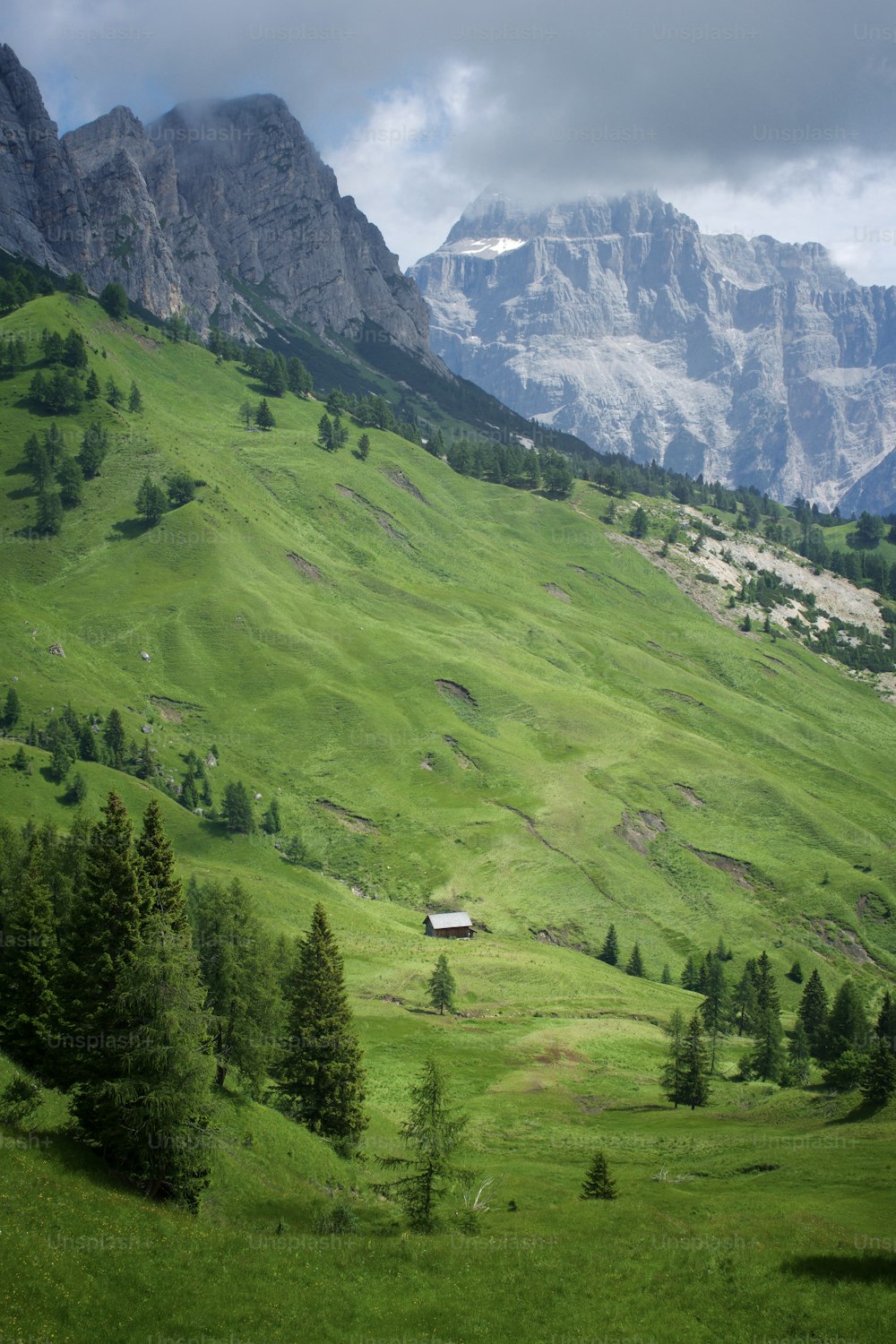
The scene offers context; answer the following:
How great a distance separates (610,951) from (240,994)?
308ft

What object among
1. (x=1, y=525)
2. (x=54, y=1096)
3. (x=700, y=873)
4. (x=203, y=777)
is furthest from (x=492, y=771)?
(x=54, y=1096)

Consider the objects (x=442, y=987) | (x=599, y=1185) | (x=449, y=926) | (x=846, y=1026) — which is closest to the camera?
(x=599, y=1185)

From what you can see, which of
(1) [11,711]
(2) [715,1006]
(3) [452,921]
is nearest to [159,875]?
(2) [715,1006]

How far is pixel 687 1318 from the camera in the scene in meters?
31.4

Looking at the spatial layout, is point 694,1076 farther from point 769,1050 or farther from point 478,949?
point 478,949

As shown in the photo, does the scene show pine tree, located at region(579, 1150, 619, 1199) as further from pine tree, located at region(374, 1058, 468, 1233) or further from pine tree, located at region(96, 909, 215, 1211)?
pine tree, located at region(96, 909, 215, 1211)

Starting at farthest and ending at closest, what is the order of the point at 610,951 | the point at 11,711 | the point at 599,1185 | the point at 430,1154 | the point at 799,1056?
the point at 11,711, the point at 610,951, the point at 799,1056, the point at 599,1185, the point at 430,1154

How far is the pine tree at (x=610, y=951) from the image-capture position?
433ft

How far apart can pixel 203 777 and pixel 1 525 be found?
86299 mm

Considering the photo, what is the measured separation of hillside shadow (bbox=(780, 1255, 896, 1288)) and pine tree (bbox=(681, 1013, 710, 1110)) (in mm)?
41197

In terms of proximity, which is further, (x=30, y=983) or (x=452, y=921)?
(x=452, y=921)

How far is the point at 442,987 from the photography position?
312ft

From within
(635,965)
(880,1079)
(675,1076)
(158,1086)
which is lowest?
(635,965)

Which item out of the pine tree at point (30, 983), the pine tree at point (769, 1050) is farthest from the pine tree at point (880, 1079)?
the pine tree at point (30, 983)
